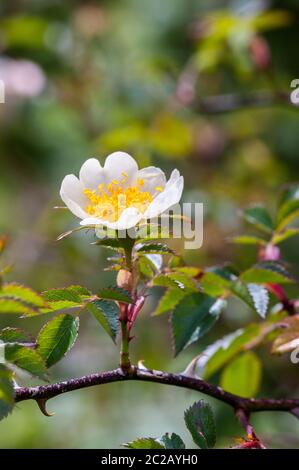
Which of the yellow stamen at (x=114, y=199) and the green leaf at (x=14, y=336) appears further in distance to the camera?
the yellow stamen at (x=114, y=199)

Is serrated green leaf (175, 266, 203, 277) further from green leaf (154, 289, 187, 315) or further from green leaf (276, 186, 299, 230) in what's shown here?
green leaf (276, 186, 299, 230)

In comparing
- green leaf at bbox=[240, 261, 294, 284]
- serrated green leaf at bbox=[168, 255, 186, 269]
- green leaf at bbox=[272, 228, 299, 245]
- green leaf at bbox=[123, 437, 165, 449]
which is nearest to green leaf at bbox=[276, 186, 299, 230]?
green leaf at bbox=[272, 228, 299, 245]

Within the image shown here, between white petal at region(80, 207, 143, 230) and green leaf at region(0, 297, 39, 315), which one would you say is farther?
white petal at region(80, 207, 143, 230)

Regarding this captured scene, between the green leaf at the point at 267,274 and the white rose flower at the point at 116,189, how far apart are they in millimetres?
182

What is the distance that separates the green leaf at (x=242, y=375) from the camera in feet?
4.31

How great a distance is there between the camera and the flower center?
0.95 m

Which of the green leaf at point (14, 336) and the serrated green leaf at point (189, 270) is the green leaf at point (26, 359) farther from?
the serrated green leaf at point (189, 270)

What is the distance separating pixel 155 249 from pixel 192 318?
21cm

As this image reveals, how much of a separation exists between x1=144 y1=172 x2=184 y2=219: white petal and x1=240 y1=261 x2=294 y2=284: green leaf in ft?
0.66

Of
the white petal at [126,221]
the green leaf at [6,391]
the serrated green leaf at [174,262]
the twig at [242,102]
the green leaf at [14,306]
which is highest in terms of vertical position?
the twig at [242,102]

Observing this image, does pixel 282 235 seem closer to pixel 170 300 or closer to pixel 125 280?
pixel 170 300

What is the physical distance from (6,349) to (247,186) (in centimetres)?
183

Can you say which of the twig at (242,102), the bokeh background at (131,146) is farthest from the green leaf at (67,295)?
the twig at (242,102)
